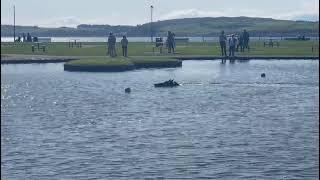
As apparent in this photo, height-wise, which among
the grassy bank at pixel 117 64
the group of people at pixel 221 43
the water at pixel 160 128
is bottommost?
the water at pixel 160 128

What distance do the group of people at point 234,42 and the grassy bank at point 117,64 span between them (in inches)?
246

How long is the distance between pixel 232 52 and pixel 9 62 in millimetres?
17452

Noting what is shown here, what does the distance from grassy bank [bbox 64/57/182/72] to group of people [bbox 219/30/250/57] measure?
6.25m

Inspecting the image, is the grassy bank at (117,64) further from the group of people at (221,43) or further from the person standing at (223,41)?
the person standing at (223,41)

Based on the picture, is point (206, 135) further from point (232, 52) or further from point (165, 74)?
point (232, 52)

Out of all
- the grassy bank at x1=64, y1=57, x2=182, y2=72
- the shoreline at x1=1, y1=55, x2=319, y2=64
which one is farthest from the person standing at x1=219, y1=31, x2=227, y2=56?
the grassy bank at x1=64, y1=57, x2=182, y2=72

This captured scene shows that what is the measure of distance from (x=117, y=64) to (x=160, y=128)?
28681 mm

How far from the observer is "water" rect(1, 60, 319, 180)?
20.9 m

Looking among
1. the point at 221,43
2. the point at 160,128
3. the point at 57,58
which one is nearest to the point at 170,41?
the point at 221,43

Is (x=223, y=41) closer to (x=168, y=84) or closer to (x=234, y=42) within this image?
(x=234, y=42)

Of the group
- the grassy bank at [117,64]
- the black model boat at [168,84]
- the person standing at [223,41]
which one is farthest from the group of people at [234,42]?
the black model boat at [168,84]

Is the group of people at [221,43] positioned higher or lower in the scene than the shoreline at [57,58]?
higher

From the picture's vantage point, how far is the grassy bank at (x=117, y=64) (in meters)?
55.2

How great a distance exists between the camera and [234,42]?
66.8 meters
